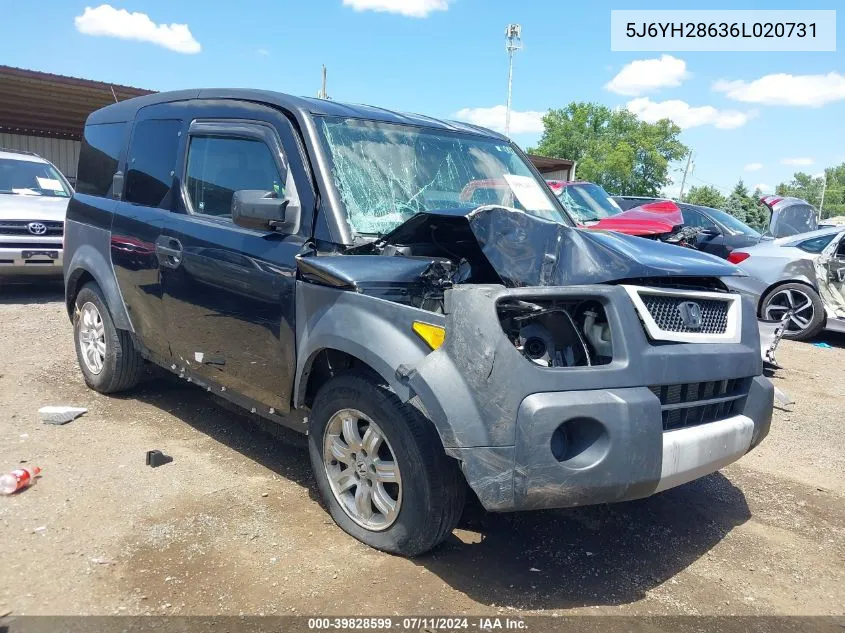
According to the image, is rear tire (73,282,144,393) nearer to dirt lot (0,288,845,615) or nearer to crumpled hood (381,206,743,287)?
dirt lot (0,288,845,615)

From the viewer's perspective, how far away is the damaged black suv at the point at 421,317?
2498 millimetres

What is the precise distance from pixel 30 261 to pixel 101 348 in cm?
485

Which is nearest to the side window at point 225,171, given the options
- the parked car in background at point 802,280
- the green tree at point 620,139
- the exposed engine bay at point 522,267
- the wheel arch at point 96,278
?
the exposed engine bay at point 522,267

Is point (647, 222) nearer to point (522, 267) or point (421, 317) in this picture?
point (522, 267)

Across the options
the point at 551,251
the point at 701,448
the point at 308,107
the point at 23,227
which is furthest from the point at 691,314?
the point at 23,227

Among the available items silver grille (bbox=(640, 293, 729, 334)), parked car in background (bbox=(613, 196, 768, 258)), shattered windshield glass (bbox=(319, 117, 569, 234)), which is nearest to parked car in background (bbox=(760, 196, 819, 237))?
parked car in background (bbox=(613, 196, 768, 258))

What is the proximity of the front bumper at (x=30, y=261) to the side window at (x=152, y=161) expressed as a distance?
526 cm

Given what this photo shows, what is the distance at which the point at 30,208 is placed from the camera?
9.20 m

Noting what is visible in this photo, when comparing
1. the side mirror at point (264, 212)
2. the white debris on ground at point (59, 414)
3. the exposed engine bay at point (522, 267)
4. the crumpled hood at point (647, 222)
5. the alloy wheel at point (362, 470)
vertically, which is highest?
the crumpled hood at point (647, 222)

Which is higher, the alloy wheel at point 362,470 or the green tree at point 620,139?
the green tree at point 620,139

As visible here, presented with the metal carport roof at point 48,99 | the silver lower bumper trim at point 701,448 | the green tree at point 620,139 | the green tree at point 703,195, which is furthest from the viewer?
the green tree at point 620,139

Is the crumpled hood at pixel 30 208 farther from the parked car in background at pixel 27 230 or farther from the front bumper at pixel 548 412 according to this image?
the front bumper at pixel 548 412

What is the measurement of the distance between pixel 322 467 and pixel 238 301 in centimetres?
99

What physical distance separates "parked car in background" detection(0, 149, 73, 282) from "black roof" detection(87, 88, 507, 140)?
5067 millimetres
